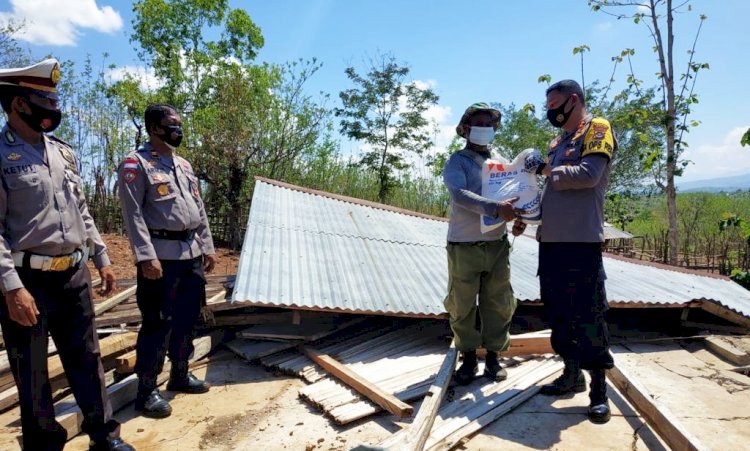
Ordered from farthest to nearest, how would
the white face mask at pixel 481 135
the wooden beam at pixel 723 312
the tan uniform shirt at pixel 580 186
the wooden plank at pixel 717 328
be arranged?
the wooden plank at pixel 717 328 < the wooden beam at pixel 723 312 < the white face mask at pixel 481 135 < the tan uniform shirt at pixel 580 186

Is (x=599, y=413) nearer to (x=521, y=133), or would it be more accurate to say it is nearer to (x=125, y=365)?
(x=125, y=365)

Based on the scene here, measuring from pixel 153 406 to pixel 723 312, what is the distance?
201 inches

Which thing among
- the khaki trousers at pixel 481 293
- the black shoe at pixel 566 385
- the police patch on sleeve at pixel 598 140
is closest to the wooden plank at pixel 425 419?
the khaki trousers at pixel 481 293

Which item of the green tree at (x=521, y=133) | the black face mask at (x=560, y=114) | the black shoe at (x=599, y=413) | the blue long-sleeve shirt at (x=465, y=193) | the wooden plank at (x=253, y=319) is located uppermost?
the green tree at (x=521, y=133)

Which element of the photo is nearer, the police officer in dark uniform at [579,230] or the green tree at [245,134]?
the police officer in dark uniform at [579,230]

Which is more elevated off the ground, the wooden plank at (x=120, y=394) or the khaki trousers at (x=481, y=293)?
the khaki trousers at (x=481, y=293)

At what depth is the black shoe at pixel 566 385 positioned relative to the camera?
3.13 meters

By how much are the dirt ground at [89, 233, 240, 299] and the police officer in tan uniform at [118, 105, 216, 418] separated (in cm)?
616

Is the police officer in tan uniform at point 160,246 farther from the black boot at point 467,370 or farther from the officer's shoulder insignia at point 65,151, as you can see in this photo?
the black boot at point 467,370

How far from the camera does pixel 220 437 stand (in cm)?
282

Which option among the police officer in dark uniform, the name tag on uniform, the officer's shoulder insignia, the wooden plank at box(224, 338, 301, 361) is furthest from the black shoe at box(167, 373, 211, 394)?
the police officer in dark uniform

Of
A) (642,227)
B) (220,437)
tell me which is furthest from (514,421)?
(642,227)

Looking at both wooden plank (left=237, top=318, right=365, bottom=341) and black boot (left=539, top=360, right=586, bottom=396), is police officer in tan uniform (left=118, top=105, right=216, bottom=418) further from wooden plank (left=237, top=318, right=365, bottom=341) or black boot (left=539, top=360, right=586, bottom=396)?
black boot (left=539, top=360, right=586, bottom=396)

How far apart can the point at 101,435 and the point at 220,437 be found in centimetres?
64
